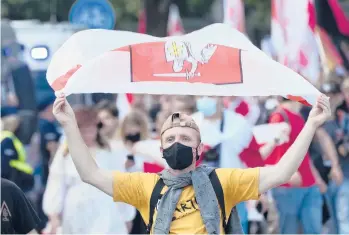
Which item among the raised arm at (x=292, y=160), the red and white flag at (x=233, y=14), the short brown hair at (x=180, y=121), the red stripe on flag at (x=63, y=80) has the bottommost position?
the raised arm at (x=292, y=160)

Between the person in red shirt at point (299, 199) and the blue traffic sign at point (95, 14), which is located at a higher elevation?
the blue traffic sign at point (95, 14)

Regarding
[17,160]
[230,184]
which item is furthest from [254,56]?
[17,160]

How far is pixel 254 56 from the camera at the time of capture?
6992mm

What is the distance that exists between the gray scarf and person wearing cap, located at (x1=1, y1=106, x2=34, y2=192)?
443 cm

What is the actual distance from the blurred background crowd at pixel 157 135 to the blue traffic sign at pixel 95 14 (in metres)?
0.01

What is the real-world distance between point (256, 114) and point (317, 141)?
1.03 m

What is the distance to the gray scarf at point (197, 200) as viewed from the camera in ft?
20.8

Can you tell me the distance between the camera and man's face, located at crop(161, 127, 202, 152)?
6590 mm

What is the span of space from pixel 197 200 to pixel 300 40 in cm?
887

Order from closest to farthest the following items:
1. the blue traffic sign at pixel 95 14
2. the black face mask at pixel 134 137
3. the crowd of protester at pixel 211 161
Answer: the crowd of protester at pixel 211 161 < the black face mask at pixel 134 137 < the blue traffic sign at pixel 95 14

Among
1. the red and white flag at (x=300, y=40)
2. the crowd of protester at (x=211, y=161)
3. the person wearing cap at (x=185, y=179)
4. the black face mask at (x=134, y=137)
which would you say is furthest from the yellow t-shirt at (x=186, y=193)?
the red and white flag at (x=300, y=40)

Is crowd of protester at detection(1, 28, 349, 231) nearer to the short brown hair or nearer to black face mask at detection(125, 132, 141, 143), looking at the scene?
black face mask at detection(125, 132, 141, 143)

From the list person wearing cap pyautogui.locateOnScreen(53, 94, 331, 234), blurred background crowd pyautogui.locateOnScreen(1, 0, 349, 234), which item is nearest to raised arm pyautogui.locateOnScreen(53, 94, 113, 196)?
person wearing cap pyautogui.locateOnScreen(53, 94, 331, 234)

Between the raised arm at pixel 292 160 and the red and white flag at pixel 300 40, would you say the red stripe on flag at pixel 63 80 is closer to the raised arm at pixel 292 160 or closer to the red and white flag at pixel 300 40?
the raised arm at pixel 292 160
